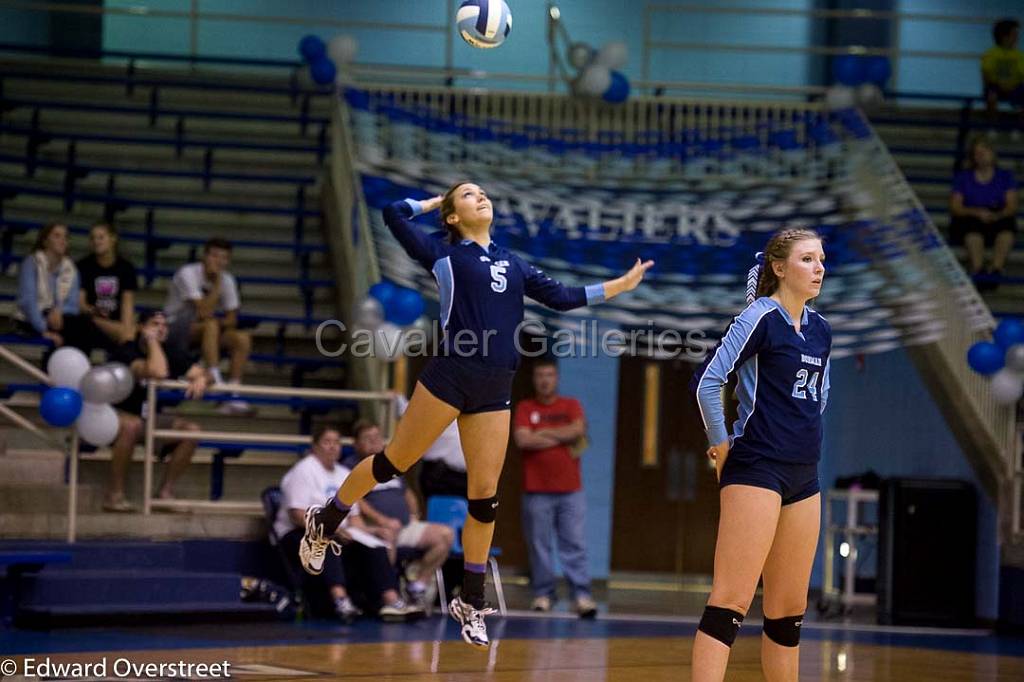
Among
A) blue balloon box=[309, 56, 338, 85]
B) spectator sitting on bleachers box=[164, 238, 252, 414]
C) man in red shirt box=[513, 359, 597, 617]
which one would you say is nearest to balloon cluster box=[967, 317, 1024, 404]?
man in red shirt box=[513, 359, 597, 617]

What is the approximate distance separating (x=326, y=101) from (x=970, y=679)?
32.6 feet

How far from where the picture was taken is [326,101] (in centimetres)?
1521

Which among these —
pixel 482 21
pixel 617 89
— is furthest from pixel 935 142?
pixel 482 21

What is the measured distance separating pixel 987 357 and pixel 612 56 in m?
5.36

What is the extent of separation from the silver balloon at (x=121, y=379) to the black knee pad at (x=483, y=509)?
3664 mm

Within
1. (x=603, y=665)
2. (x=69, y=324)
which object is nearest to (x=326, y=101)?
(x=69, y=324)

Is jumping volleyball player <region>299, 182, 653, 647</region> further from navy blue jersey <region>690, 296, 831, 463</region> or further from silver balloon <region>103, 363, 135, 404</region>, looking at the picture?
silver balloon <region>103, 363, 135, 404</region>

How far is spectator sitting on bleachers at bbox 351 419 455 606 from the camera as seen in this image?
9.77 m

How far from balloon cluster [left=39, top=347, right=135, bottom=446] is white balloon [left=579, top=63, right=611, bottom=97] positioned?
250 inches

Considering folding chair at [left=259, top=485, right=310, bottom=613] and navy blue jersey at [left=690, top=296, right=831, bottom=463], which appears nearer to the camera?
navy blue jersey at [left=690, top=296, right=831, bottom=463]

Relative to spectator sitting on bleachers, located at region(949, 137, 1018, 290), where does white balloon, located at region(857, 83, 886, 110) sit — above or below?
above

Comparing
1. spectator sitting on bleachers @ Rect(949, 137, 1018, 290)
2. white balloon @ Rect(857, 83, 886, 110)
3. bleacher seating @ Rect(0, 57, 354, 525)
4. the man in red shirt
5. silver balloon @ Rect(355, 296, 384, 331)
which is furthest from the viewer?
white balloon @ Rect(857, 83, 886, 110)

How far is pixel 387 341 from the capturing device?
10.1 meters

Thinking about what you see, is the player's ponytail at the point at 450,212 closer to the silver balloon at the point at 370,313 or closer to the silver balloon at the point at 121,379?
the silver balloon at the point at 121,379
